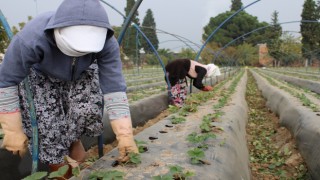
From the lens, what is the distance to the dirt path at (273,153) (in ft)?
11.5

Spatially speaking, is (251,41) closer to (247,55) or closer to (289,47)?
(289,47)

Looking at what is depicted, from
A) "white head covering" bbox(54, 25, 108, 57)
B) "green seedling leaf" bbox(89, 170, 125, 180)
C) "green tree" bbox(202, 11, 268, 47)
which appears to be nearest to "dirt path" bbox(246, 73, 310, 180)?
"green seedling leaf" bbox(89, 170, 125, 180)

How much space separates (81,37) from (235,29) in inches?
2229

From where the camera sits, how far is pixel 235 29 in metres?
56.1

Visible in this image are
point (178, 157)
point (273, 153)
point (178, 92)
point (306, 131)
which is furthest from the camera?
point (178, 92)

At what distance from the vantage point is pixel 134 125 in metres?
5.29

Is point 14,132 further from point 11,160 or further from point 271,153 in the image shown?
point 271,153

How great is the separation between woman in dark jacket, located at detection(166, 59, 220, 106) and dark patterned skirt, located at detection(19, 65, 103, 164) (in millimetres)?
4250

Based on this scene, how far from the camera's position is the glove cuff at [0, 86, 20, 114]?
191cm

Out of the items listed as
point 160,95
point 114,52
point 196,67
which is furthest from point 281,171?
point 160,95

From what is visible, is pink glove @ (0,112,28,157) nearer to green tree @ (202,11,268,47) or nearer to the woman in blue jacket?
the woman in blue jacket

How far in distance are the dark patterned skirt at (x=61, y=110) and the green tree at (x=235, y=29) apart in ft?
161

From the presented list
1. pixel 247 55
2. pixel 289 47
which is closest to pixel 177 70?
pixel 247 55

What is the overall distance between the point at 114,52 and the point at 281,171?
231cm
